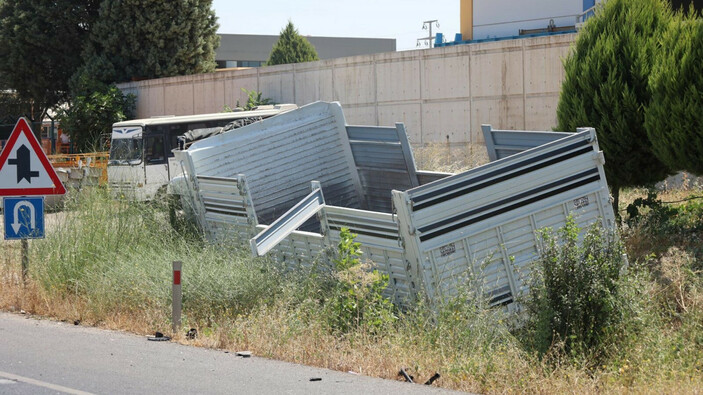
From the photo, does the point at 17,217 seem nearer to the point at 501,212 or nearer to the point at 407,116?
the point at 501,212

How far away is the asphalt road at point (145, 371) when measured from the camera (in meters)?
7.26

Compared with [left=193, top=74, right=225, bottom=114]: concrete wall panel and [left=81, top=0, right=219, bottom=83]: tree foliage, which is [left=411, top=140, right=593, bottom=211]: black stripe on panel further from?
[left=81, top=0, right=219, bottom=83]: tree foliage

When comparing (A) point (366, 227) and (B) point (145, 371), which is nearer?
(B) point (145, 371)

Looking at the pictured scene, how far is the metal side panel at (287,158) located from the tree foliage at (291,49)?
3022cm

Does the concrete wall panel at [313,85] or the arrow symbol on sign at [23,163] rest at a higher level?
the concrete wall panel at [313,85]

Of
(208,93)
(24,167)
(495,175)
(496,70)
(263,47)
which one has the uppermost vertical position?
(263,47)

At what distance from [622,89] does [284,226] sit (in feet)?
22.1

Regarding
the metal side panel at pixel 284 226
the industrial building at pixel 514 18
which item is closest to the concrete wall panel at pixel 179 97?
the industrial building at pixel 514 18

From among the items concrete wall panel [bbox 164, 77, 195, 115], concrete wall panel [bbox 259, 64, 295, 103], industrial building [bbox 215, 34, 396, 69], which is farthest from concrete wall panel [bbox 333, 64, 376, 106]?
industrial building [bbox 215, 34, 396, 69]

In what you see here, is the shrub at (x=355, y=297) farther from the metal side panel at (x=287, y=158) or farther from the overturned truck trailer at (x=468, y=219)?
the metal side panel at (x=287, y=158)

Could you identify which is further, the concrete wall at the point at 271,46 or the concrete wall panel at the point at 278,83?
the concrete wall at the point at 271,46

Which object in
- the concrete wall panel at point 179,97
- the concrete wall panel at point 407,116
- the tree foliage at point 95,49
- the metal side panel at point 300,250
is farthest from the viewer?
the tree foliage at point 95,49

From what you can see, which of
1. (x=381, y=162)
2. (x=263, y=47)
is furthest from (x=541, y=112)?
(x=263, y=47)

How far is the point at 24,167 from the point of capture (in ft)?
38.0
